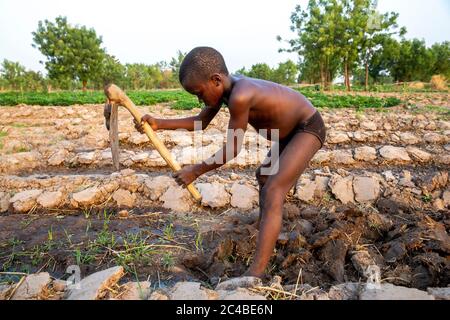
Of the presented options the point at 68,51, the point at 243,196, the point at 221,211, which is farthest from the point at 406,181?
the point at 68,51

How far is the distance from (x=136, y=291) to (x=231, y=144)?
95cm

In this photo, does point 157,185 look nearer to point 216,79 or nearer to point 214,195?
point 214,195

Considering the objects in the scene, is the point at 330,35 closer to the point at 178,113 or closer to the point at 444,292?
the point at 178,113

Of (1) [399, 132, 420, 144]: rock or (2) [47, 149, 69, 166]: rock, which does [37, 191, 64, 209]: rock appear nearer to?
(2) [47, 149, 69, 166]: rock

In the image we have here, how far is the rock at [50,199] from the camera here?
3182 mm

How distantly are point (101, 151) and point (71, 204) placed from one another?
5.25 feet

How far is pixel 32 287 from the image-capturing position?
1521 millimetres

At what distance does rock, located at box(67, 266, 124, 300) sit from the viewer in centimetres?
144

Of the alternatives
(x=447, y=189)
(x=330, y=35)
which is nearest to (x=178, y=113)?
(x=447, y=189)

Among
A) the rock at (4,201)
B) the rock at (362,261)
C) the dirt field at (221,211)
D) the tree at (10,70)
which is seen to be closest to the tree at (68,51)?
the tree at (10,70)

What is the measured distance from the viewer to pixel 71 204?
3203 millimetres

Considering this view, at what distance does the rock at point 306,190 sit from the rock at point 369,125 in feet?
8.51

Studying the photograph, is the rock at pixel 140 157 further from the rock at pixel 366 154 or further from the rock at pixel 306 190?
the rock at pixel 366 154

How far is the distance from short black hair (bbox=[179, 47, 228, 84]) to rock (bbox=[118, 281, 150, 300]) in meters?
1.13
